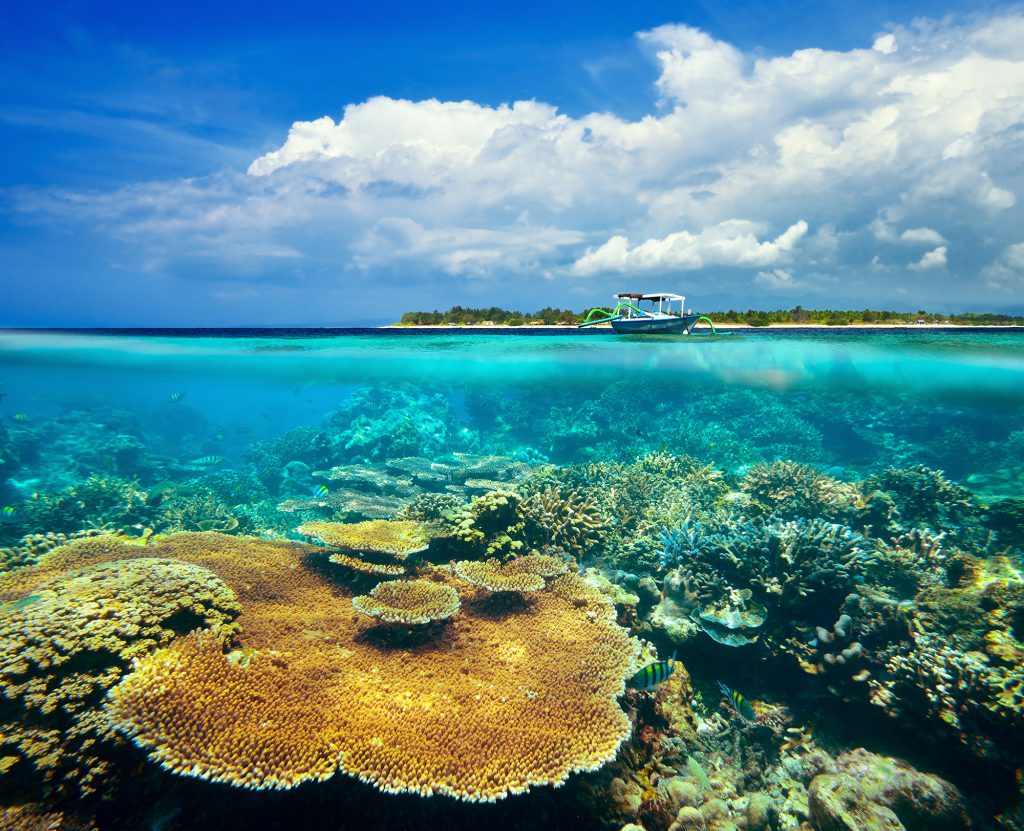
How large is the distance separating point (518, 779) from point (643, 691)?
2125 mm

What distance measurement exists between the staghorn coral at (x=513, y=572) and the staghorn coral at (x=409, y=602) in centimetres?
42

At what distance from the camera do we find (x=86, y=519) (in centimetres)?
1185

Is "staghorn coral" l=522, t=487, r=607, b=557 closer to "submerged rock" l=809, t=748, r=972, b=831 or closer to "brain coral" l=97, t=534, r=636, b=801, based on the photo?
"brain coral" l=97, t=534, r=636, b=801

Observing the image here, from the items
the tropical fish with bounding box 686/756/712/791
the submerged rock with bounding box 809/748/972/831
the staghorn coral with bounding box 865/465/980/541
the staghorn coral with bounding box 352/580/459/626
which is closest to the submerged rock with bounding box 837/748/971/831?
the submerged rock with bounding box 809/748/972/831

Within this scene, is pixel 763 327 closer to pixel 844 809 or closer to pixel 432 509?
pixel 432 509

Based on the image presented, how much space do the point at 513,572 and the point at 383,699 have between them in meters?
2.24

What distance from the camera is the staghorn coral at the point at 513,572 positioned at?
5.60 m

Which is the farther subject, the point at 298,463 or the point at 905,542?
the point at 298,463

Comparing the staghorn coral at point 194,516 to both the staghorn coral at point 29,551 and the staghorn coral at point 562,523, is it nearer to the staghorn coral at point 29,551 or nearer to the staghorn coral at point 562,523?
the staghorn coral at point 29,551

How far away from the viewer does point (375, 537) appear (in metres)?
6.23

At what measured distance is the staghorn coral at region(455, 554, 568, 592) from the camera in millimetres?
5598

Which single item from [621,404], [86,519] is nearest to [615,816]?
[86,519]

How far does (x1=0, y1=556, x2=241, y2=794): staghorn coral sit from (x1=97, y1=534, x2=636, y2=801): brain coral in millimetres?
282

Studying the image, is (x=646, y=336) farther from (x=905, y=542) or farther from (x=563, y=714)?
(x=563, y=714)
